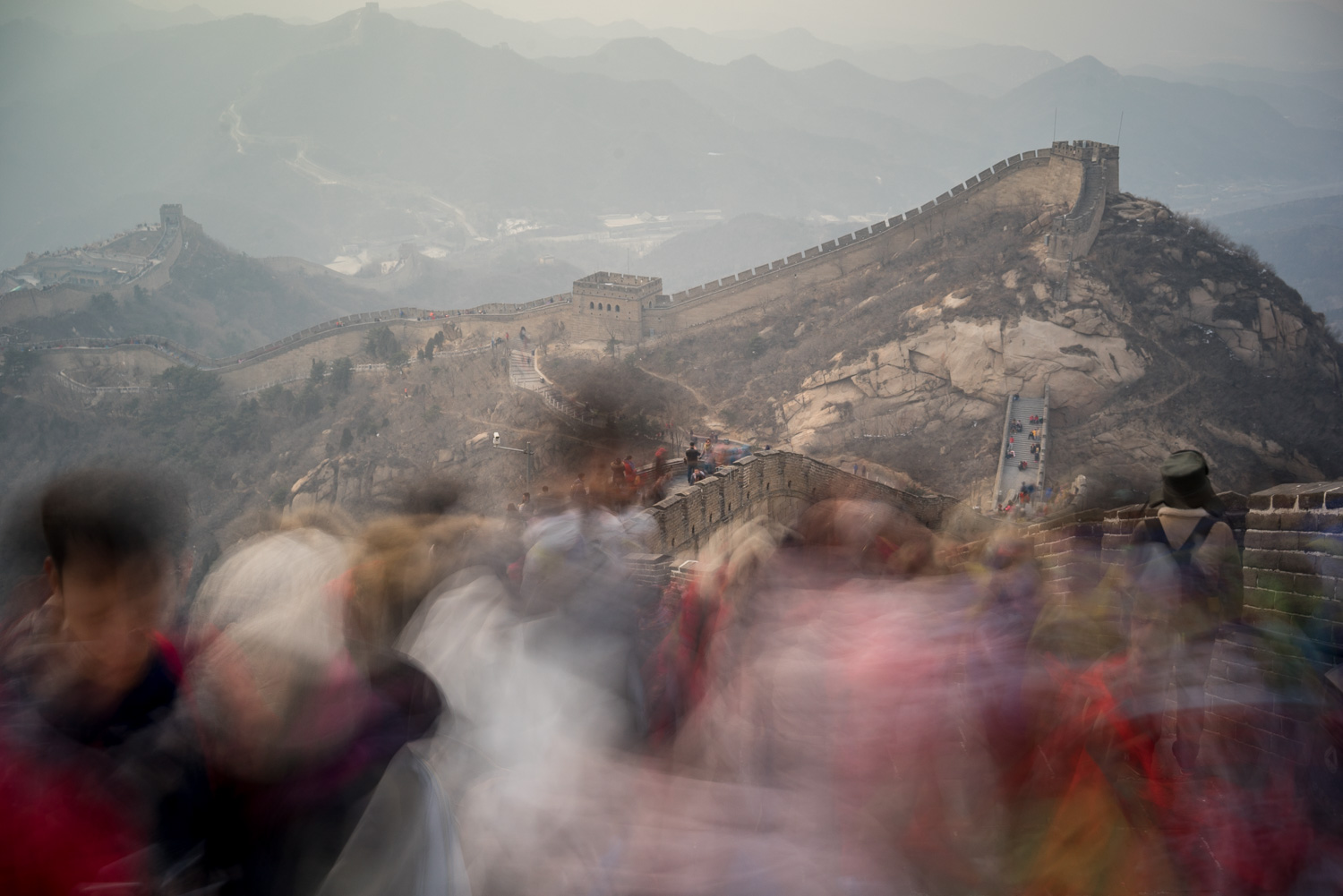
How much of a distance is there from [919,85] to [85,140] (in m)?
162

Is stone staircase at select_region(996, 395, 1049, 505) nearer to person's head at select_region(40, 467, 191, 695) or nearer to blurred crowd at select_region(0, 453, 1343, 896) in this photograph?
blurred crowd at select_region(0, 453, 1343, 896)

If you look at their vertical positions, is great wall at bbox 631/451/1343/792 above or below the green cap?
below

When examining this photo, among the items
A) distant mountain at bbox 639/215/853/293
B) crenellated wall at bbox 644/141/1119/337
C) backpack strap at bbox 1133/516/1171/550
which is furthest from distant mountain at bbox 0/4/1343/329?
backpack strap at bbox 1133/516/1171/550

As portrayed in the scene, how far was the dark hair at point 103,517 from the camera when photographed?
8.43ft

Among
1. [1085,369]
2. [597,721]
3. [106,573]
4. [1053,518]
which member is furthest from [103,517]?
[1085,369]

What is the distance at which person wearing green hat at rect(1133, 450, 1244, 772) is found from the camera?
369 centimetres

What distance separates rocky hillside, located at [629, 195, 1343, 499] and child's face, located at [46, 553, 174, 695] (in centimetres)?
1912

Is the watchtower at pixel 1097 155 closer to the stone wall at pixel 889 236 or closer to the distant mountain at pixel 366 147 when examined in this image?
the stone wall at pixel 889 236

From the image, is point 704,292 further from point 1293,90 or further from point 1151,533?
point 1293,90

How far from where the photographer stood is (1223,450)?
66.8ft

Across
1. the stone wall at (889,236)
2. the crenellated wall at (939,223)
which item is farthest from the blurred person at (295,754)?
the stone wall at (889,236)

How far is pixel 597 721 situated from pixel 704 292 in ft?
99.7

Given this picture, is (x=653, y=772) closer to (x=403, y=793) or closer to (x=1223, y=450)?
(x=403, y=793)

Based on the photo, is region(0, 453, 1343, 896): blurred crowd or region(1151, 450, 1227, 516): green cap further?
region(1151, 450, 1227, 516): green cap
